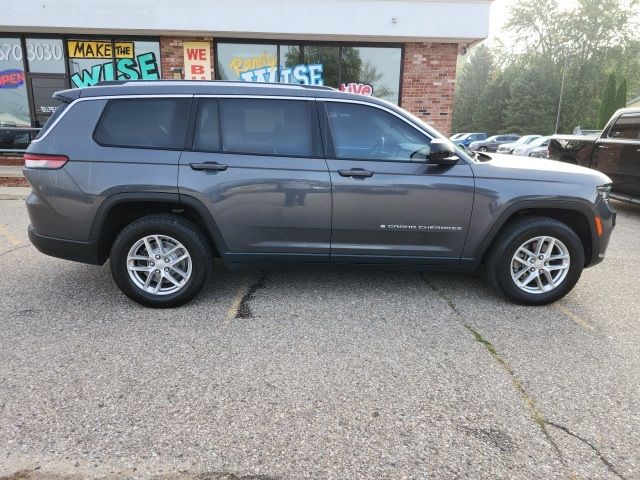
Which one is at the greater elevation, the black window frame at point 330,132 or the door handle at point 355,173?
the black window frame at point 330,132

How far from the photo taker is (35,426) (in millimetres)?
2426

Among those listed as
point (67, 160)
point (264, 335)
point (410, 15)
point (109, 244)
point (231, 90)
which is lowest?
point (264, 335)

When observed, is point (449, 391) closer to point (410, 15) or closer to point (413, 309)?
point (413, 309)

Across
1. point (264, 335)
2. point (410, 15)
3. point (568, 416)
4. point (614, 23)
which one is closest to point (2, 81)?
point (410, 15)

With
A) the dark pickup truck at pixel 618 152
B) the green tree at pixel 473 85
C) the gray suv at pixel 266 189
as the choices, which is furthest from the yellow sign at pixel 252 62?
the green tree at pixel 473 85

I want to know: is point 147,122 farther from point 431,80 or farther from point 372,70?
point 431,80

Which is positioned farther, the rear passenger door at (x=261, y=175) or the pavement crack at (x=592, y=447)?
the rear passenger door at (x=261, y=175)

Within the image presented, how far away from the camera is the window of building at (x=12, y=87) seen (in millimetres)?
12141

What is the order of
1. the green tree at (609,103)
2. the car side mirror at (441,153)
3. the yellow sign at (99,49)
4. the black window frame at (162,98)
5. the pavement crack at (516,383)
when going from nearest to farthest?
1. the pavement crack at (516,383)
2. the car side mirror at (441,153)
3. the black window frame at (162,98)
4. the yellow sign at (99,49)
5. the green tree at (609,103)

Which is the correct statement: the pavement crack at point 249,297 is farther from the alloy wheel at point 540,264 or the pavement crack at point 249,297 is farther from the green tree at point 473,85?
the green tree at point 473,85

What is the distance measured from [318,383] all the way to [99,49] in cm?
1228

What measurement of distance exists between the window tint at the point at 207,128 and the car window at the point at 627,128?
785 cm

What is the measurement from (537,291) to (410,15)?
9.09m

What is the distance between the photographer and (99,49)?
39.5 feet
